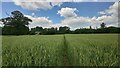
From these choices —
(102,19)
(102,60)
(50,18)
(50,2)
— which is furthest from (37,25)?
(102,60)

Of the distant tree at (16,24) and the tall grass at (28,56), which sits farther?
the distant tree at (16,24)

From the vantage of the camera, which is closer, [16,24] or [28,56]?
[28,56]

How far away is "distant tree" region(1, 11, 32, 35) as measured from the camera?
5922 mm

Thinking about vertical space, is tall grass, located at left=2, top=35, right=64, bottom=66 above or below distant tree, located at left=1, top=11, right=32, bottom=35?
below

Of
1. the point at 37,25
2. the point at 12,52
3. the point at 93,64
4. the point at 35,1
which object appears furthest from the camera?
the point at 37,25

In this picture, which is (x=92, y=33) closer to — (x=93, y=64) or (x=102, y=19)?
(x=102, y=19)

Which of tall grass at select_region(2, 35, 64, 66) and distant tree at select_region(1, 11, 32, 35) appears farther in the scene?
distant tree at select_region(1, 11, 32, 35)

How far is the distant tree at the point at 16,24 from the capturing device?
19.4 feet

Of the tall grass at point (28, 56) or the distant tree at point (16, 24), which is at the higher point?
the distant tree at point (16, 24)

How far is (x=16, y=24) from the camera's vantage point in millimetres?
6031

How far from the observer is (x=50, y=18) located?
598cm

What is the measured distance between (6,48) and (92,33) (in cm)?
256

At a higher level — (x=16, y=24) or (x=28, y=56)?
(x=16, y=24)

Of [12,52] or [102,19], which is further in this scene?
[102,19]
